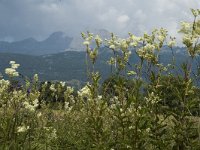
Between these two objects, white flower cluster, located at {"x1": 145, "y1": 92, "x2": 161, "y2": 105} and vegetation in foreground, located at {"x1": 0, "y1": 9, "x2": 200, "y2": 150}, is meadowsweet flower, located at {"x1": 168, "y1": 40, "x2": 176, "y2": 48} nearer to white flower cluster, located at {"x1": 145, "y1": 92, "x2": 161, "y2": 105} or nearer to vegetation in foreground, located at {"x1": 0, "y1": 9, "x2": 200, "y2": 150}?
vegetation in foreground, located at {"x1": 0, "y1": 9, "x2": 200, "y2": 150}

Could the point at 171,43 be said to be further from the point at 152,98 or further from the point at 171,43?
the point at 152,98

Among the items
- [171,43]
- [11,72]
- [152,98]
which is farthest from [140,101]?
[11,72]

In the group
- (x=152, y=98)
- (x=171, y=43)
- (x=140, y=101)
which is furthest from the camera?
(x=171, y=43)

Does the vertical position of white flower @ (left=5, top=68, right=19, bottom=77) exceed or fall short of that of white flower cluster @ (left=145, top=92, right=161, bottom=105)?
it exceeds it

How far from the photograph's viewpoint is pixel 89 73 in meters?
7.88

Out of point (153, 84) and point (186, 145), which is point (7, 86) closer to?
point (153, 84)

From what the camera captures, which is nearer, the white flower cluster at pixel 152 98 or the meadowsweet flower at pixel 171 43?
the white flower cluster at pixel 152 98

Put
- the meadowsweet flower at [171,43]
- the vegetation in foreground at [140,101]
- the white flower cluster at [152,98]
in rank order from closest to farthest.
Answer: the vegetation in foreground at [140,101]
the white flower cluster at [152,98]
the meadowsweet flower at [171,43]

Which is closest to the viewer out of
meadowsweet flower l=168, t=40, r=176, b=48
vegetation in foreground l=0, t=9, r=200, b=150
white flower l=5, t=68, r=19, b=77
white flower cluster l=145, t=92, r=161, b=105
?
vegetation in foreground l=0, t=9, r=200, b=150

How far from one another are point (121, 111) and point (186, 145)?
1.52 meters

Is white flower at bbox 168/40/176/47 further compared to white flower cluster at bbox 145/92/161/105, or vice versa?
white flower at bbox 168/40/176/47

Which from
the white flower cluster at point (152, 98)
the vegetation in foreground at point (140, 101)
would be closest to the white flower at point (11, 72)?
the vegetation in foreground at point (140, 101)

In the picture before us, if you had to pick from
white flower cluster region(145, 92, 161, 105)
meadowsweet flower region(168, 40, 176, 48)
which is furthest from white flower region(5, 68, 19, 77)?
meadowsweet flower region(168, 40, 176, 48)

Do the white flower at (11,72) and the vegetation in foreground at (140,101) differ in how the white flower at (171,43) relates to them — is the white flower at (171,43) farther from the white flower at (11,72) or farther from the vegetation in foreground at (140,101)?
the white flower at (11,72)
